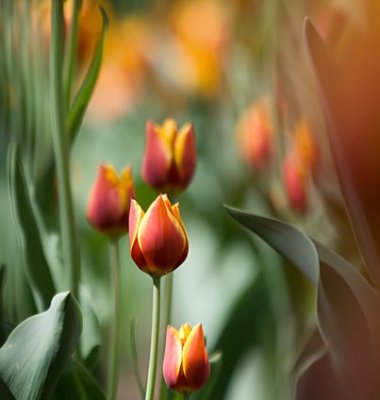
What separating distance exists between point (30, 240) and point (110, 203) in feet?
0.13

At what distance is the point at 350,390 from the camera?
1.32 feet

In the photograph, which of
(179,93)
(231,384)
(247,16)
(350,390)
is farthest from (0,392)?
(179,93)

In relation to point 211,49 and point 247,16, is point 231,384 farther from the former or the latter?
point 211,49

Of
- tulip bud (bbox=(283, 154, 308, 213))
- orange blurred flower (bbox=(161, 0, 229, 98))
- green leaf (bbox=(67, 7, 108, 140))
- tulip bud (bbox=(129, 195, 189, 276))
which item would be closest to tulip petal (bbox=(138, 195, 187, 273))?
tulip bud (bbox=(129, 195, 189, 276))

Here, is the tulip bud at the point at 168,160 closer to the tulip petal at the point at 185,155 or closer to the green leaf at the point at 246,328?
the tulip petal at the point at 185,155

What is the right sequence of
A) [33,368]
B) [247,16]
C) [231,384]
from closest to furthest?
1. [33,368]
2. [231,384]
3. [247,16]

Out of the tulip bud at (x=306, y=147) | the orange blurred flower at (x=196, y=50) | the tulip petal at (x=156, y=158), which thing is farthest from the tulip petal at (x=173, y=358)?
the orange blurred flower at (x=196, y=50)

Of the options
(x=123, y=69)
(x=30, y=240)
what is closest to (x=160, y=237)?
(x=30, y=240)

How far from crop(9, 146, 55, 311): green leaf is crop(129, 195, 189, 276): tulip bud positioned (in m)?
0.09

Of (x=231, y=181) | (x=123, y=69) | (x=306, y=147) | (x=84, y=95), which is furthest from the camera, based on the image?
(x=123, y=69)

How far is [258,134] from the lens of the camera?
67cm

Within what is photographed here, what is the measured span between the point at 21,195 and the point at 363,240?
0.48 feet

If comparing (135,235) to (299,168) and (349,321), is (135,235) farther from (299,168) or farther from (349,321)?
(299,168)

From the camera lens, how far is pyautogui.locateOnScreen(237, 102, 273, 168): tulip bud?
669 mm
